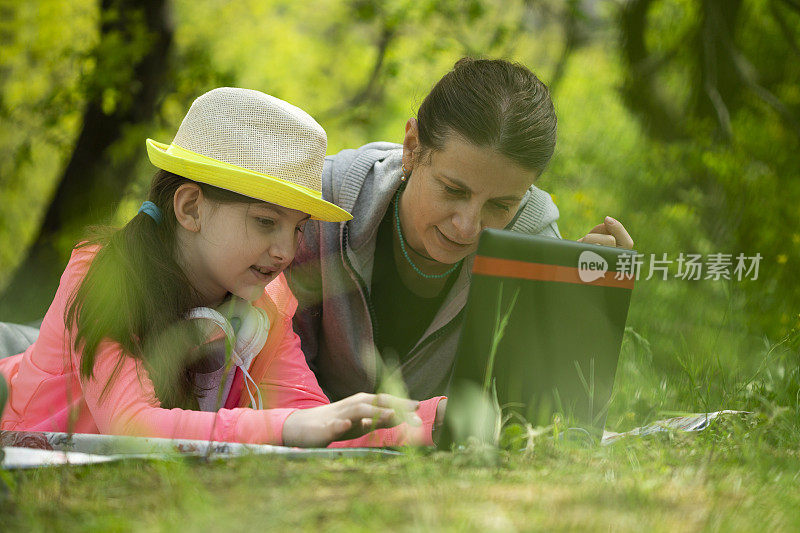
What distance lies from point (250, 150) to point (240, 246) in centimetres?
28

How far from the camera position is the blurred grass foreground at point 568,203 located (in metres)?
1.33

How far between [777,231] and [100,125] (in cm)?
468

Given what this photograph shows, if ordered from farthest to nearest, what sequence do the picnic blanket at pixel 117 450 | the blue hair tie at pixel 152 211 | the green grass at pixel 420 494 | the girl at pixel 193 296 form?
1. the blue hair tie at pixel 152 211
2. the girl at pixel 193 296
3. the picnic blanket at pixel 117 450
4. the green grass at pixel 420 494

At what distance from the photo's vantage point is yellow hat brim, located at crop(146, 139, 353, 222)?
7.09 ft

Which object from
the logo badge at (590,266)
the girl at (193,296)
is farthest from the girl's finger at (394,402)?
the logo badge at (590,266)

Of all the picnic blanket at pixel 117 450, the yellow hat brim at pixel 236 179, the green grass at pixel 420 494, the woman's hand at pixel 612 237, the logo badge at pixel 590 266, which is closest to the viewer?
the green grass at pixel 420 494

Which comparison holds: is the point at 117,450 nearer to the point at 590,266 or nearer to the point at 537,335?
the point at 537,335

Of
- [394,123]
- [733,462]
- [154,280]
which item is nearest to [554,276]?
[733,462]

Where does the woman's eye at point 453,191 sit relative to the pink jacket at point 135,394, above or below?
above

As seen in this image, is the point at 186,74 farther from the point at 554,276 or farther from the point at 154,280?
the point at 554,276

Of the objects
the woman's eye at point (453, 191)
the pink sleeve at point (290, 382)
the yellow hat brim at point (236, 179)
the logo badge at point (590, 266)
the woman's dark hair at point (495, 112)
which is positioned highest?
the woman's dark hair at point (495, 112)

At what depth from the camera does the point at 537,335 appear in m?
1.81

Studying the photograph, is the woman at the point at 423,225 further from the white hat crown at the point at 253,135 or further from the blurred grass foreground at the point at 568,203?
the blurred grass foreground at the point at 568,203

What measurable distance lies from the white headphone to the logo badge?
96 cm
